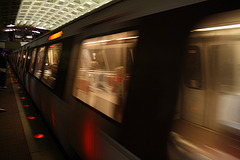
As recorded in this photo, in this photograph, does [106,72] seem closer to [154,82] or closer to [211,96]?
[154,82]

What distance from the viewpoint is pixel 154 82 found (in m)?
1.17

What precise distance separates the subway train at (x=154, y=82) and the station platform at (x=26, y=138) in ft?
2.58

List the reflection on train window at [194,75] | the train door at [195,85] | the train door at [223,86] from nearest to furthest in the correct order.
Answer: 1. the train door at [223,86]
2. the train door at [195,85]
3. the reflection on train window at [194,75]

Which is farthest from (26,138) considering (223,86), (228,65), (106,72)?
(228,65)

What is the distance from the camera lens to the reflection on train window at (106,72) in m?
1.61

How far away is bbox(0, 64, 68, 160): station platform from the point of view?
298cm

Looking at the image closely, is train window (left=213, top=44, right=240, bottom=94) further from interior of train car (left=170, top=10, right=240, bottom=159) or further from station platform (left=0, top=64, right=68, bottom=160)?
station platform (left=0, top=64, right=68, bottom=160)

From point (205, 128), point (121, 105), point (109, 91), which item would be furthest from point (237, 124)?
point (109, 91)

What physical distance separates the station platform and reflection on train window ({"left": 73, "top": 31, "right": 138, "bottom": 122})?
1.46m

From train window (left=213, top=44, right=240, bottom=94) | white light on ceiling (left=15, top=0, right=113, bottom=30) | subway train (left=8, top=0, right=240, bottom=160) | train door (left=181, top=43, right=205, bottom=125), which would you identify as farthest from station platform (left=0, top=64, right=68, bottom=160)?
white light on ceiling (left=15, top=0, right=113, bottom=30)

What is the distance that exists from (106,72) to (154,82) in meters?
0.97

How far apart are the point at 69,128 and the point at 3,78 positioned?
7759 millimetres

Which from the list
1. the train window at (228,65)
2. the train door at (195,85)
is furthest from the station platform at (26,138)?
the train window at (228,65)

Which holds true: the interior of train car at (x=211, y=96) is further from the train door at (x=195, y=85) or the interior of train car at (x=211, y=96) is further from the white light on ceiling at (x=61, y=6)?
the white light on ceiling at (x=61, y=6)
